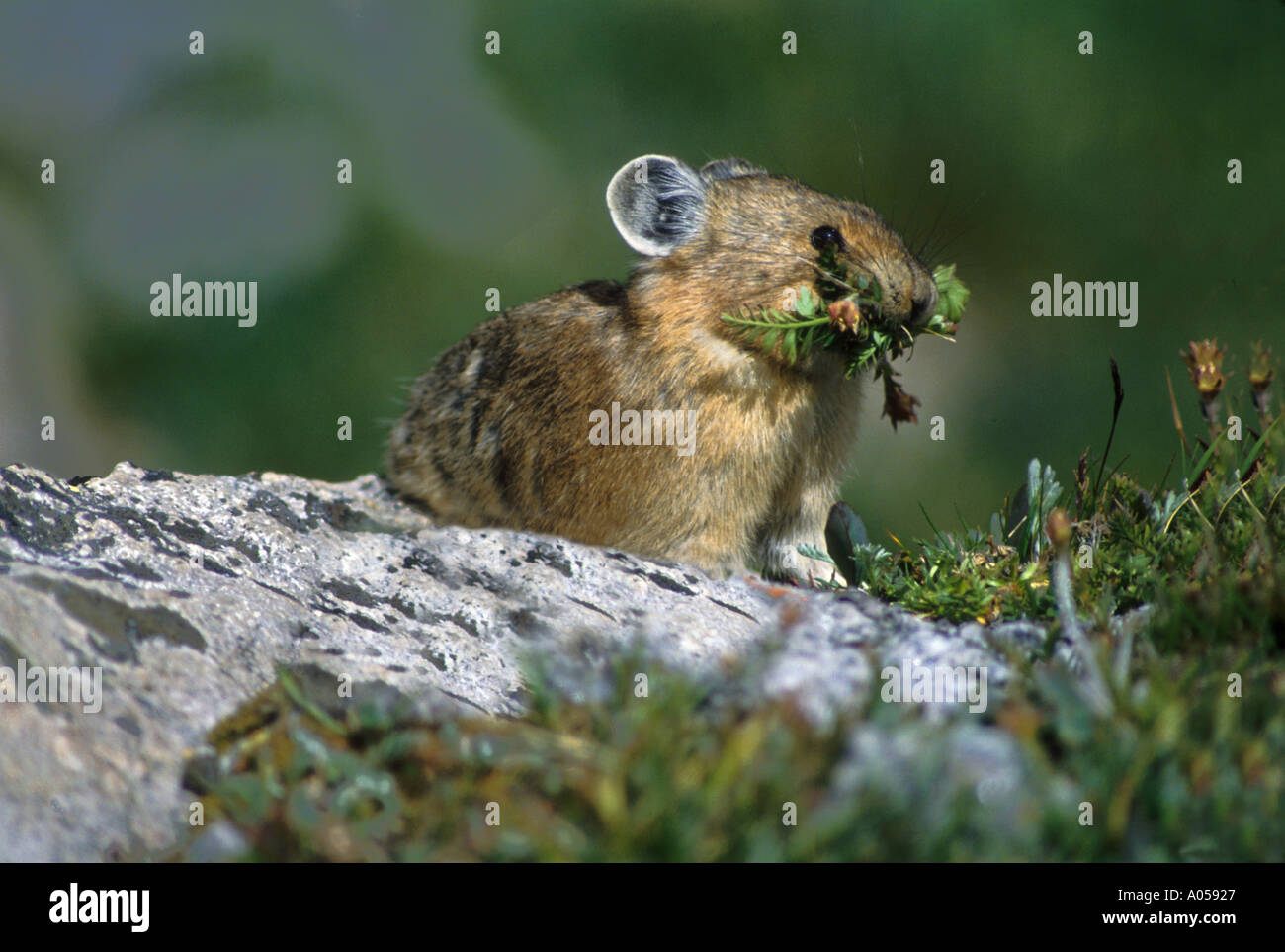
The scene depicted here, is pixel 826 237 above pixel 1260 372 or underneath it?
above

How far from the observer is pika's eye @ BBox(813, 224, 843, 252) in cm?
682

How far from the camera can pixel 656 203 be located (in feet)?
24.2

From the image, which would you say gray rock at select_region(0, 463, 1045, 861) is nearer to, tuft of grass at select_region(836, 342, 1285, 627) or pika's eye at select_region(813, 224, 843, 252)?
tuft of grass at select_region(836, 342, 1285, 627)

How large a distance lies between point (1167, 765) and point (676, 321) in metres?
4.33

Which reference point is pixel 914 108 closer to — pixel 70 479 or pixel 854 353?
pixel 854 353

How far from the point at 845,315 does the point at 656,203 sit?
1696mm

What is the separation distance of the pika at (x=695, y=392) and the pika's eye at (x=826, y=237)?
0.01m

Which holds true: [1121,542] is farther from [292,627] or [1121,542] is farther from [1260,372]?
[292,627]

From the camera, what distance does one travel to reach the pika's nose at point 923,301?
6.73 metres

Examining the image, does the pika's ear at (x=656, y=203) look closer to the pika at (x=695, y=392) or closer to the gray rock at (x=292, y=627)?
the pika at (x=695, y=392)

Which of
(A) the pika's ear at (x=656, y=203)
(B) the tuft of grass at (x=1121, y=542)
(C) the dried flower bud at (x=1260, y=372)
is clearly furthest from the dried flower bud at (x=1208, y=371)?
(A) the pika's ear at (x=656, y=203)

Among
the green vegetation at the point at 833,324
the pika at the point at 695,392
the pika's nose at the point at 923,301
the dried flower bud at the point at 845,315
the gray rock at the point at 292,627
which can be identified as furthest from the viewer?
the pika at the point at 695,392

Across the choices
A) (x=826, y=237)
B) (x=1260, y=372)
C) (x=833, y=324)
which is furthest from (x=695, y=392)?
(x=1260, y=372)

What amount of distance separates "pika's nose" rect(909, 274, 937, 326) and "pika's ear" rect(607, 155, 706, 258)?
1.51 meters
